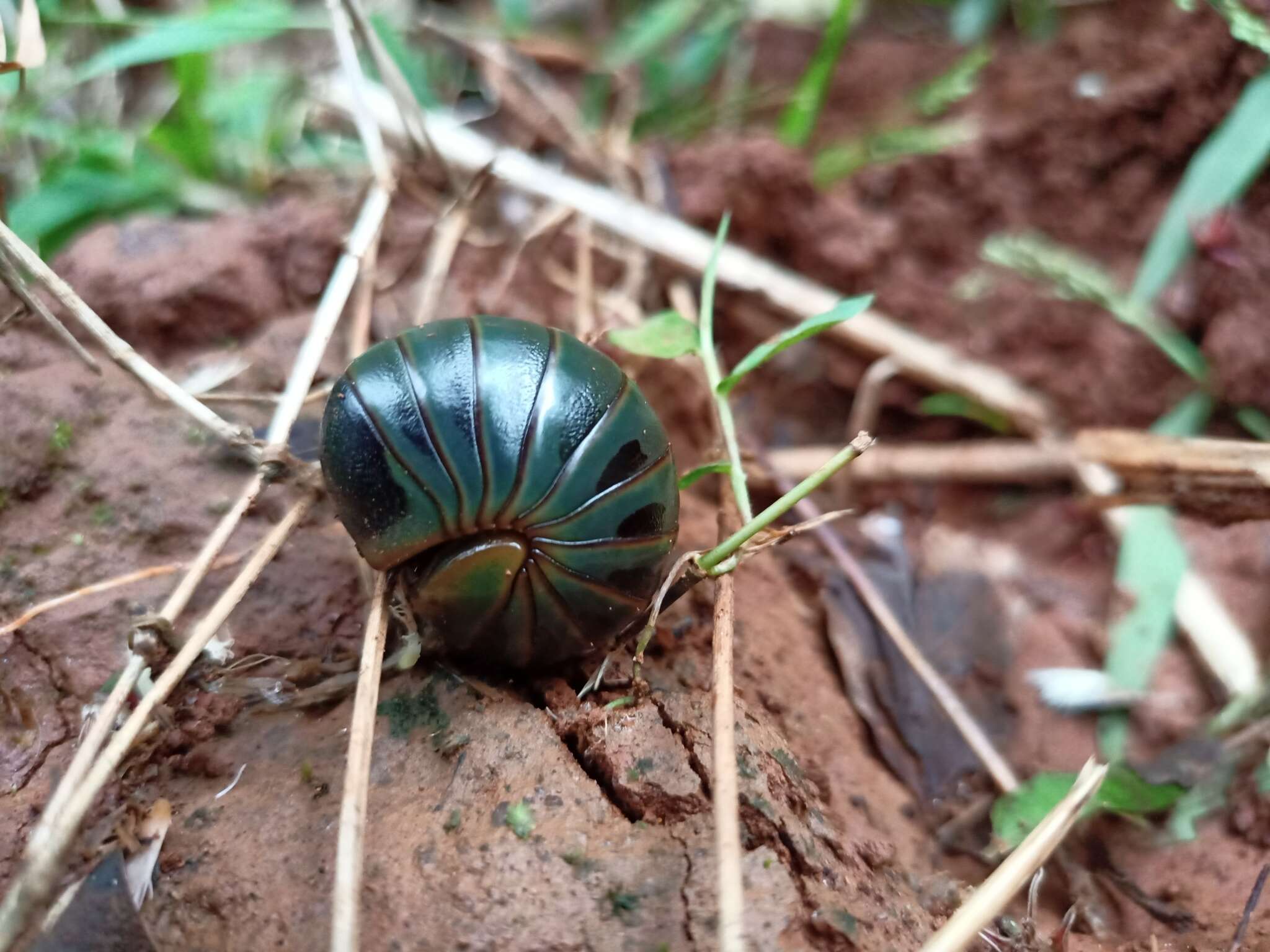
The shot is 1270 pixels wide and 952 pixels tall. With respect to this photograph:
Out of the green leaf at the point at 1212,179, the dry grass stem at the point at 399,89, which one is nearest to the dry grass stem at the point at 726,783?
the dry grass stem at the point at 399,89

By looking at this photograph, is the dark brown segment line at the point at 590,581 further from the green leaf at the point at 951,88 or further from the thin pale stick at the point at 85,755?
the green leaf at the point at 951,88

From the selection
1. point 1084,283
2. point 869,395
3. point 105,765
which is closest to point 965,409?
point 869,395

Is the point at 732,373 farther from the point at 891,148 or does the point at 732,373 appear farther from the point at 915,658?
the point at 891,148

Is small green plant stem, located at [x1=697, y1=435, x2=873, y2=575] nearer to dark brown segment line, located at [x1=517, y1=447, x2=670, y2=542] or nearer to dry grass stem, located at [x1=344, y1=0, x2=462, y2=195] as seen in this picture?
dark brown segment line, located at [x1=517, y1=447, x2=670, y2=542]

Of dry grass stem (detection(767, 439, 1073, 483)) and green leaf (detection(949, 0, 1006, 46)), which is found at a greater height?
green leaf (detection(949, 0, 1006, 46))

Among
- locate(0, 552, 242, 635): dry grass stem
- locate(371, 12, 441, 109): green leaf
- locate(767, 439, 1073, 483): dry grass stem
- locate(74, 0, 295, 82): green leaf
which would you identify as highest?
locate(74, 0, 295, 82): green leaf

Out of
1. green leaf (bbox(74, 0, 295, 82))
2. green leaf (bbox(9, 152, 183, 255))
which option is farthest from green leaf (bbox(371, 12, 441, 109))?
green leaf (bbox(9, 152, 183, 255))

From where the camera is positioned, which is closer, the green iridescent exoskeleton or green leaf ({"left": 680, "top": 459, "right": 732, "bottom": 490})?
the green iridescent exoskeleton
